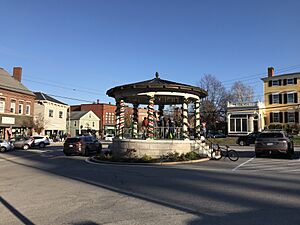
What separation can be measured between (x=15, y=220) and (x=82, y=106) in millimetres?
82013

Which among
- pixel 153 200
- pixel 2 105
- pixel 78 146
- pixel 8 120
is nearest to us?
pixel 153 200

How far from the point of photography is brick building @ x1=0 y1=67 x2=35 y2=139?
39094 millimetres

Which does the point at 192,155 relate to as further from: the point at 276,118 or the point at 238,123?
the point at 276,118

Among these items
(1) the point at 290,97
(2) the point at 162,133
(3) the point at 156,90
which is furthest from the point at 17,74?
(1) the point at 290,97

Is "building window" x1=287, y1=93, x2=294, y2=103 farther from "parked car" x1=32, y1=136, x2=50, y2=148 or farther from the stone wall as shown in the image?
"parked car" x1=32, y1=136, x2=50, y2=148

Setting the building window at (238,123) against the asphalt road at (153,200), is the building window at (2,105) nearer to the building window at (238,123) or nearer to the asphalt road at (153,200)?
the asphalt road at (153,200)

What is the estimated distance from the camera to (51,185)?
29.1 feet

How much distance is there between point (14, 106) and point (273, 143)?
37272 millimetres

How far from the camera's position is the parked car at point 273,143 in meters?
16.5

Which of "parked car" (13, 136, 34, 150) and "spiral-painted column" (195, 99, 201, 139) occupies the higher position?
"spiral-painted column" (195, 99, 201, 139)

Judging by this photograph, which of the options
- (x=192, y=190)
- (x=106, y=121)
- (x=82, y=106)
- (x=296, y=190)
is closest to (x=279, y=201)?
(x=296, y=190)

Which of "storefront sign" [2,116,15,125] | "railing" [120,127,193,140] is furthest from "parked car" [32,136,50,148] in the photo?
"railing" [120,127,193,140]

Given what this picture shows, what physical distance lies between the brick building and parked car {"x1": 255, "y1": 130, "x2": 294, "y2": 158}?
34290 mm

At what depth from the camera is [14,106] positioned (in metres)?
41.0
